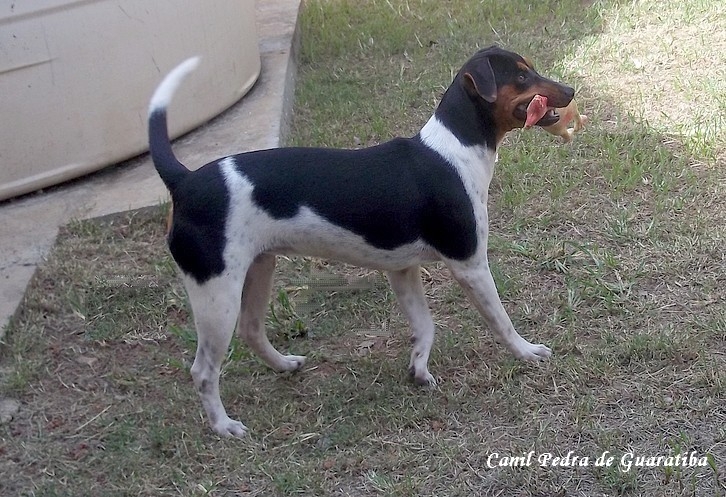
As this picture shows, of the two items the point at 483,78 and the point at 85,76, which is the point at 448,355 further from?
the point at 85,76

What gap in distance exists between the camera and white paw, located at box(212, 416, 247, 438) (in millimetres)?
3426

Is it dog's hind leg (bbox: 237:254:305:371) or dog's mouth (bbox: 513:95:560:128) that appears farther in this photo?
dog's hind leg (bbox: 237:254:305:371)

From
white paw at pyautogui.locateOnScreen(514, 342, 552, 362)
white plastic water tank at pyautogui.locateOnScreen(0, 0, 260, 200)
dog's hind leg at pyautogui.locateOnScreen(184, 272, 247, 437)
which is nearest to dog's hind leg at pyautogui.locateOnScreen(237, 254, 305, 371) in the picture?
dog's hind leg at pyautogui.locateOnScreen(184, 272, 247, 437)

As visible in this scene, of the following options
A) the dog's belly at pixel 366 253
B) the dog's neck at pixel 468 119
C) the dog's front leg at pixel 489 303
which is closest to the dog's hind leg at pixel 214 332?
the dog's belly at pixel 366 253

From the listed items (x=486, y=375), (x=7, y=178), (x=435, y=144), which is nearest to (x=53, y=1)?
(x=7, y=178)

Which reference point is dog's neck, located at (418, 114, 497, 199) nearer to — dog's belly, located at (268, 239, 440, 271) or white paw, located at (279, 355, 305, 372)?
dog's belly, located at (268, 239, 440, 271)

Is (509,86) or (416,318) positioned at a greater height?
(509,86)

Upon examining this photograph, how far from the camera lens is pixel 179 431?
11.4 feet

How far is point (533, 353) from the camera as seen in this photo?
12.0 ft

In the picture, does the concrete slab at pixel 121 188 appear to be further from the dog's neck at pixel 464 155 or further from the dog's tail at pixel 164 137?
the dog's neck at pixel 464 155

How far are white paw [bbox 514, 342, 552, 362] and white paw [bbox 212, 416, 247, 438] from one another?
1.06m

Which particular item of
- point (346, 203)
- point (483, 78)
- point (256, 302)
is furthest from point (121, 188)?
point (483, 78)

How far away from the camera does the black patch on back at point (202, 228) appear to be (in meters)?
3.16

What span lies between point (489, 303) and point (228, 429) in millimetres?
1039
